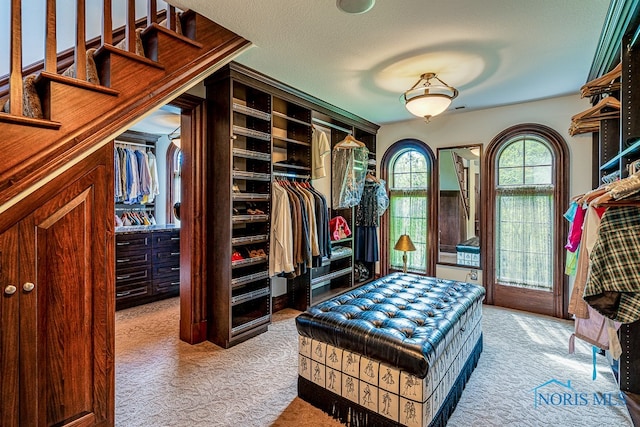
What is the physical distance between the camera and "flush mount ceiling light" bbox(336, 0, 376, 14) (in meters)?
1.92

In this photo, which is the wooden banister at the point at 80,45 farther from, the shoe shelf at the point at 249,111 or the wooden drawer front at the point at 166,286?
the wooden drawer front at the point at 166,286

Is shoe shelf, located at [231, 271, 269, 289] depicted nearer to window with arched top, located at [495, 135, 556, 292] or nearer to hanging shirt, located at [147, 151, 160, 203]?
window with arched top, located at [495, 135, 556, 292]

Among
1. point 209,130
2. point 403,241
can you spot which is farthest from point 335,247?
point 209,130

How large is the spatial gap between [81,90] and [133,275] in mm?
3218

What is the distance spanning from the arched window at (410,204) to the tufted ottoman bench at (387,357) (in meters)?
2.37

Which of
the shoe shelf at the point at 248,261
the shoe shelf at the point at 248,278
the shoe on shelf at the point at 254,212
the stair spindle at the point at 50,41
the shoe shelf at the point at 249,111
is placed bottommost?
the shoe shelf at the point at 248,278

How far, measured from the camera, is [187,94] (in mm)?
2826

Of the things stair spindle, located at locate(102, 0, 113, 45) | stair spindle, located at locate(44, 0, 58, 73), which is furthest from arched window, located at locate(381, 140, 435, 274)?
stair spindle, located at locate(44, 0, 58, 73)

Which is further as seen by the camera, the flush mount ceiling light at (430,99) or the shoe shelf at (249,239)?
the shoe shelf at (249,239)

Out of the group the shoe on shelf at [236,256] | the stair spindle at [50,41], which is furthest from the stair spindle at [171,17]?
the shoe on shelf at [236,256]

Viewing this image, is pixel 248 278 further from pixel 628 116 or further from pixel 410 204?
pixel 628 116

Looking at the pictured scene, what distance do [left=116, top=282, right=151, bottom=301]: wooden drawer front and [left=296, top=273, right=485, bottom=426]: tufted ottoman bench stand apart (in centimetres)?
292
